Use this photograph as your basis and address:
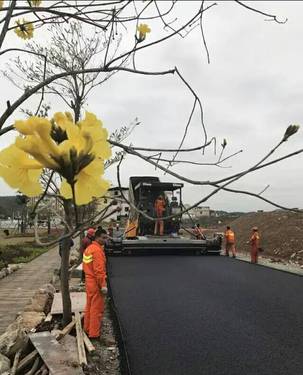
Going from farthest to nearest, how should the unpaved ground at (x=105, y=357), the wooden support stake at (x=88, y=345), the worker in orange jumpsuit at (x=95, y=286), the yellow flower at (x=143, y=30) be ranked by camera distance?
the worker in orange jumpsuit at (x=95, y=286), the wooden support stake at (x=88, y=345), the unpaved ground at (x=105, y=357), the yellow flower at (x=143, y=30)

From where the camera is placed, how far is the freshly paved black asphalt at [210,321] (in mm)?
5621

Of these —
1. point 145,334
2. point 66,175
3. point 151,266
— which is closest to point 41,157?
point 66,175

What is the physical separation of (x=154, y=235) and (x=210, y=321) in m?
12.7

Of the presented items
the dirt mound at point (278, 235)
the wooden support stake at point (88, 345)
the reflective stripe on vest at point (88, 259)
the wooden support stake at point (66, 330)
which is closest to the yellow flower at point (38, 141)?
the wooden support stake at point (88, 345)

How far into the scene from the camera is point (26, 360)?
572 centimetres

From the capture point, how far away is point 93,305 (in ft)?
22.8

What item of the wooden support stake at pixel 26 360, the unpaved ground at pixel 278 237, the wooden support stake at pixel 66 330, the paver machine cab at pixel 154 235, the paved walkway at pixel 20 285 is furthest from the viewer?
the unpaved ground at pixel 278 237

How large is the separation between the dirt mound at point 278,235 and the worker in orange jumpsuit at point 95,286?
38.4ft

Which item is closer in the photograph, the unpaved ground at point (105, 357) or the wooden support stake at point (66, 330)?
the unpaved ground at point (105, 357)

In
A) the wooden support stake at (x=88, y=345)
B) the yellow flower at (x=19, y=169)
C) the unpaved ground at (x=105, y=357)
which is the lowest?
the unpaved ground at (x=105, y=357)

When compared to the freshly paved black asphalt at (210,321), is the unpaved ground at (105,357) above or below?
below

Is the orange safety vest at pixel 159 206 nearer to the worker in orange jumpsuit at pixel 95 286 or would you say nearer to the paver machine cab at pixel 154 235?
the paver machine cab at pixel 154 235

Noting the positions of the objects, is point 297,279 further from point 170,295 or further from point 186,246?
point 186,246

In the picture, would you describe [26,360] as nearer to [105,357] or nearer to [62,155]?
[105,357]
